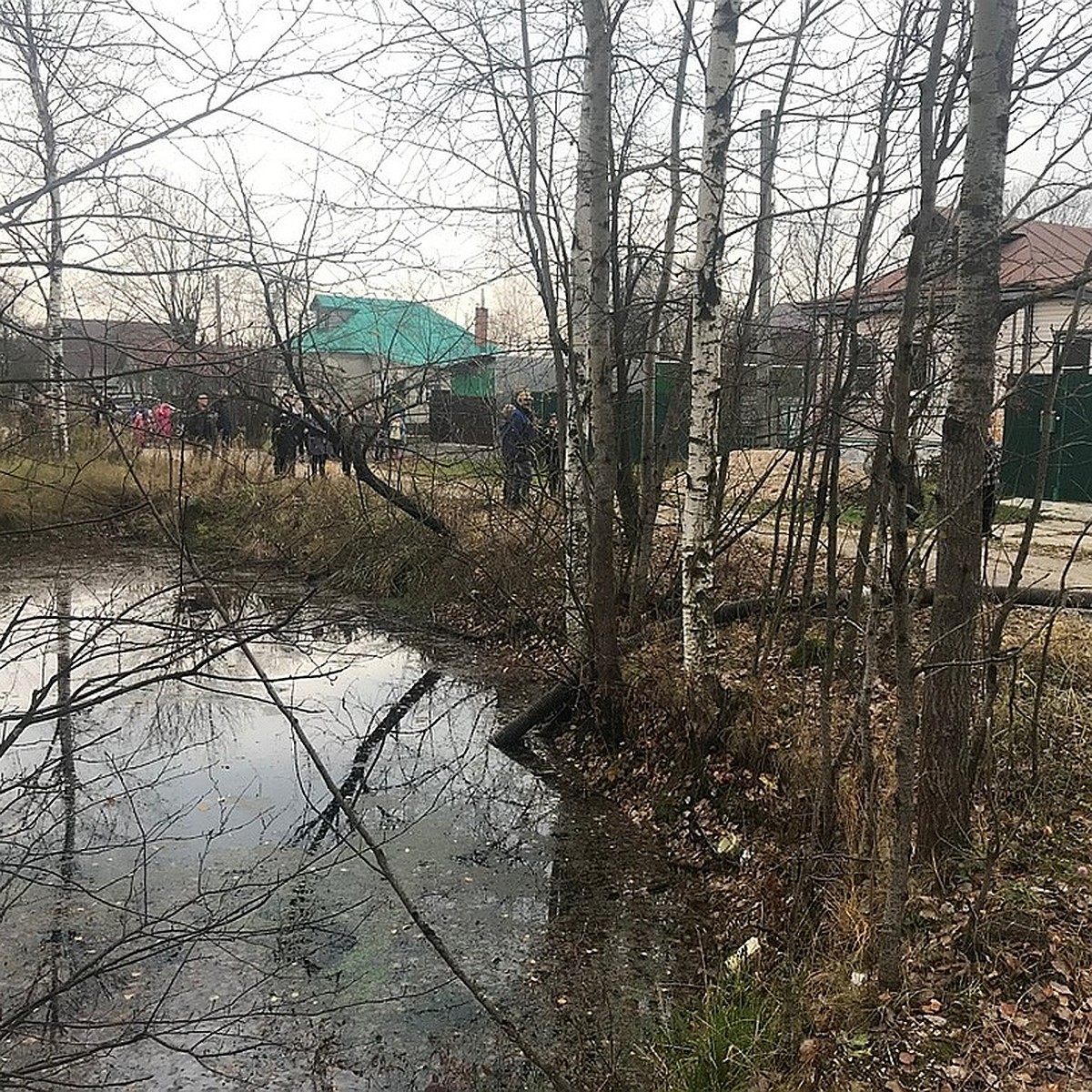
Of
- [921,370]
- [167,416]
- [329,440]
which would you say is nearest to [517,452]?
[329,440]

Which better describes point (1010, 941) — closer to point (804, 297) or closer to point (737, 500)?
point (737, 500)

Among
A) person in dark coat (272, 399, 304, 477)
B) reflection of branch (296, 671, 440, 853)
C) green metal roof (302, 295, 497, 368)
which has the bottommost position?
reflection of branch (296, 671, 440, 853)

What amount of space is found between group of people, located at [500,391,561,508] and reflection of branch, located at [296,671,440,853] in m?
1.90

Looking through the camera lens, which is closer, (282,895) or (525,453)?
(282,895)

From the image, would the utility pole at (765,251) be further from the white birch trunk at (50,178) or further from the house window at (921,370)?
the white birch trunk at (50,178)

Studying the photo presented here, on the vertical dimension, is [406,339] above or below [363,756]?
above

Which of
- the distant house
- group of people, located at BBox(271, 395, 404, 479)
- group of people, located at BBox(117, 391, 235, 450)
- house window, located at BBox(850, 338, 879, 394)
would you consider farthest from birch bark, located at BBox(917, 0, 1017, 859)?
group of people, located at BBox(271, 395, 404, 479)

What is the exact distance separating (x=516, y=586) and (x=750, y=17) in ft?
17.0

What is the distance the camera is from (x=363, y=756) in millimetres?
7586

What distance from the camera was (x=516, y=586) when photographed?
31.9 feet

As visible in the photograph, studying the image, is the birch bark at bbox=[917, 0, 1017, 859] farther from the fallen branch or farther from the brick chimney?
the brick chimney

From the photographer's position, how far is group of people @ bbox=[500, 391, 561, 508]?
9.05 metres

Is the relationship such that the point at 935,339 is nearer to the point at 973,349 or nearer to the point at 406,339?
the point at 973,349

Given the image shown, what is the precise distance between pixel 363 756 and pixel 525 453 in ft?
11.1
